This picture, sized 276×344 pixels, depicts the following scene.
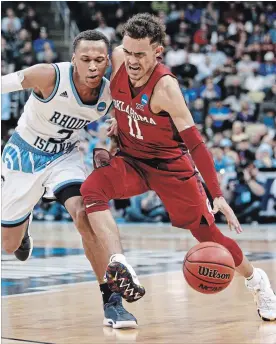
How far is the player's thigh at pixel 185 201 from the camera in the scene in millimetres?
Answer: 5203

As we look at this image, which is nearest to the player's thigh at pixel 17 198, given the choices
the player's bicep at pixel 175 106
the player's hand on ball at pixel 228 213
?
the player's bicep at pixel 175 106

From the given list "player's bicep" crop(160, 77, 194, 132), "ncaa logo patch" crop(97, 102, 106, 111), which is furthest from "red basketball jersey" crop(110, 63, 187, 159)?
"ncaa logo patch" crop(97, 102, 106, 111)

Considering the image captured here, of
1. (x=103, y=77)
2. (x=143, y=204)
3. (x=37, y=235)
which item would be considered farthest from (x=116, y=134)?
(x=143, y=204)

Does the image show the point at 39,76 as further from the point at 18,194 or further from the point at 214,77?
the point at 214,77

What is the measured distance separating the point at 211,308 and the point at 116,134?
138 cm

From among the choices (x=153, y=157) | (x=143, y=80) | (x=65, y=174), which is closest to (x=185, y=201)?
(x=153, y=157)

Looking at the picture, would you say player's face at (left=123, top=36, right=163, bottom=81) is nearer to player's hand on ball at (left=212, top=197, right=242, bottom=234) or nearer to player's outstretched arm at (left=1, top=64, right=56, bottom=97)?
player's outstretched arm at (left=1, top=64, right=56, bottom=97)

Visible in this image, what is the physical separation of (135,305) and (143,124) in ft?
4.85

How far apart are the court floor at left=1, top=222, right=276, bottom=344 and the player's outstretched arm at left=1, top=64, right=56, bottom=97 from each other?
58.9 inches

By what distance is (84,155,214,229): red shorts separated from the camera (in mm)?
5168

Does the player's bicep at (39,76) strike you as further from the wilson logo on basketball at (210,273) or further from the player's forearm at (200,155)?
the wilson logo on basketball at (210,273)

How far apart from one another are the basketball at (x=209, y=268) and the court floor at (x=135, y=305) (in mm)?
269

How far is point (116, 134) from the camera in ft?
17.8

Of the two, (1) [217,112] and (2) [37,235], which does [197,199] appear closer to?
(2) [37,235]
